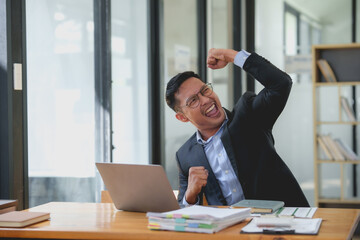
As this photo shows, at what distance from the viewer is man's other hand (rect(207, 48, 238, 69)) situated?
2961mm

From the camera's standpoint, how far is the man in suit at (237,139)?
289 cm

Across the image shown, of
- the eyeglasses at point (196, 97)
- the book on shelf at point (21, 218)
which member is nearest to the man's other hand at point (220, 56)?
the eyeglasses at point (196, 97)

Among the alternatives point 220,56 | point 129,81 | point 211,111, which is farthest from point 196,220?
point 129,81

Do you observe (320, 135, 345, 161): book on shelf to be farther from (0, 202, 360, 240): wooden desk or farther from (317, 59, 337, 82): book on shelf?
(0, 202, 360, 240): wooden desk

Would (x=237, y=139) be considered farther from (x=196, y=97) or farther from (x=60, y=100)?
(x=60, y=100)

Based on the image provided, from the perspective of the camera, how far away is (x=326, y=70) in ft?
19.4

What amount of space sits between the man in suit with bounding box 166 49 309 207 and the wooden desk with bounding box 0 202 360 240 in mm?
541

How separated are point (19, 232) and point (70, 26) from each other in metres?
1.85

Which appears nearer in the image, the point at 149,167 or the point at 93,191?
the point at 149,167

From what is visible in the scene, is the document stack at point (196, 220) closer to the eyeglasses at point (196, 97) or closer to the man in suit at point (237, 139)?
the man in suit at point (237, 139)

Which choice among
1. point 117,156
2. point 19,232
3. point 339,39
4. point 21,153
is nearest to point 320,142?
point 339,39

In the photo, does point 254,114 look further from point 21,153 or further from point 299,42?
point 299,42

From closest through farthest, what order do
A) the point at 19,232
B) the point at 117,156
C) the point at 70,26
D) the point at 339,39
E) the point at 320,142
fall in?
the point at 19,232 → the point at 70,26 → the point at 117,156 → the point at 320,142 → the point at 339,39

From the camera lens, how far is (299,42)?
693cm
